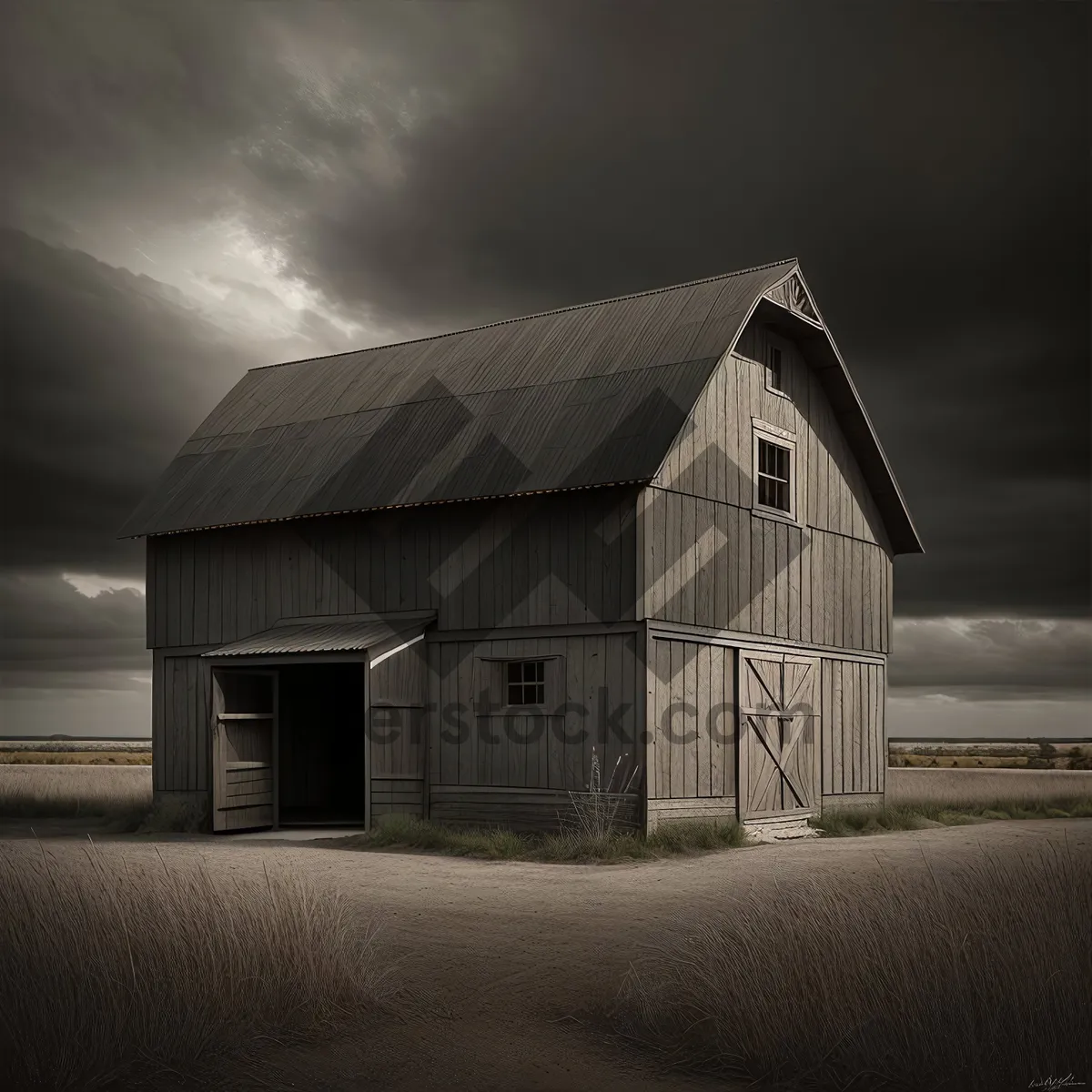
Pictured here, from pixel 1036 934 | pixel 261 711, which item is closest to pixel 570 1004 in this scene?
pixel 1036 934

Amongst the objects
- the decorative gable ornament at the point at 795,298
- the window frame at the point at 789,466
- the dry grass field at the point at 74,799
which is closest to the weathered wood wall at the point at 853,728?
the window frame at the point at 789,466

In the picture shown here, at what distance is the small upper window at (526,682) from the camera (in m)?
20.6

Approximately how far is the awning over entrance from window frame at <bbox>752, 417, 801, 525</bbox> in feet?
19.1

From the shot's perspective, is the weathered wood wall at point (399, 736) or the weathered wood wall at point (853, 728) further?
the weathered wood wall at point (853, 728)

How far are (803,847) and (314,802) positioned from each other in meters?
10.9

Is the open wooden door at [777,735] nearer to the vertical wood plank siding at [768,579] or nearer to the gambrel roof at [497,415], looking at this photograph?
the vertical wood plank siding at [768,579]

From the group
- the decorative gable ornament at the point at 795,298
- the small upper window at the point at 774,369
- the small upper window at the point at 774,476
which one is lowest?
the small upper window at the point at 774,476

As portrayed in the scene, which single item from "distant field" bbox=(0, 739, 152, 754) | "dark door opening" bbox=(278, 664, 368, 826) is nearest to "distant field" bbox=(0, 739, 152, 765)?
"distant field" bbox=(0, 739, 152, 754)

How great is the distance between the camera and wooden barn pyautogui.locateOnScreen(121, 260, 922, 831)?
2016 centimetres

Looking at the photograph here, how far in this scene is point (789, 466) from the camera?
23766mm

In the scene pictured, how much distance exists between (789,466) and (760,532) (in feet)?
5.46

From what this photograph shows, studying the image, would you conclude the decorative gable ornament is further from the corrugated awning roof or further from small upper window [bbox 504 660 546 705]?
the corrugated awning roof

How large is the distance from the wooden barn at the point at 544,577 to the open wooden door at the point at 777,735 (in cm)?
6

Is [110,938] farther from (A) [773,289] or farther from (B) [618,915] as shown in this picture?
(A) [773,289]
